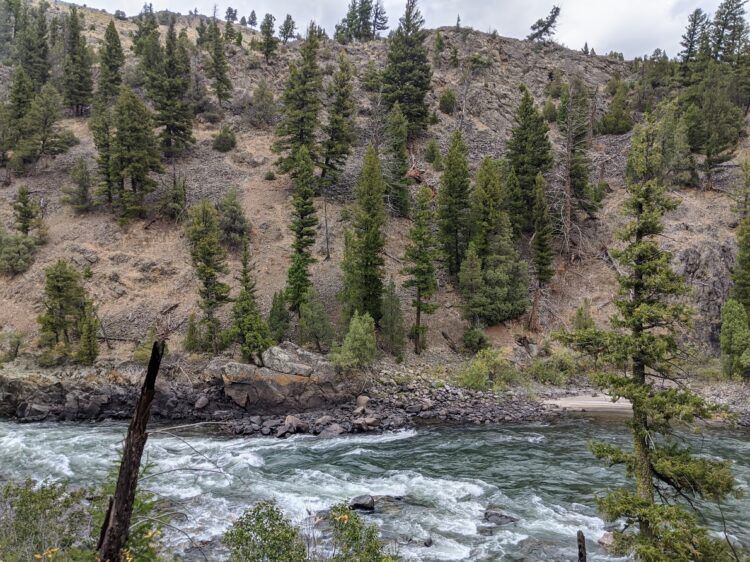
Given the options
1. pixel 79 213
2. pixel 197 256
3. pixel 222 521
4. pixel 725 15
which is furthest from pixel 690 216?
pixel 79 213

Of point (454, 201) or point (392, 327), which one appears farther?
point (454, 201)

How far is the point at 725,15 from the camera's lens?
66.6 meters

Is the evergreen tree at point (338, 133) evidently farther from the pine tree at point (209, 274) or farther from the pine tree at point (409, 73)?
the pine tree at point (209, 274)

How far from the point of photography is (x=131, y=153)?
45688mm

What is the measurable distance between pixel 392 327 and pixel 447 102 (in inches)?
1709

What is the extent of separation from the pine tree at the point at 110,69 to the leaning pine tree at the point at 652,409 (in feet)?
214

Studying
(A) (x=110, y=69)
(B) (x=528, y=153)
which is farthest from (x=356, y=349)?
(A) (x=110, y=69)

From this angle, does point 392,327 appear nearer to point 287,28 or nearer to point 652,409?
point 652,409

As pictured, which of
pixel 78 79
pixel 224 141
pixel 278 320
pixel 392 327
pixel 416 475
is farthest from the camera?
pixel 78 79

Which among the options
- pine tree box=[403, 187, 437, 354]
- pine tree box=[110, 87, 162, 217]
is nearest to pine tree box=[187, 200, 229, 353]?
pine tree box=[403, 187, 437, 354]

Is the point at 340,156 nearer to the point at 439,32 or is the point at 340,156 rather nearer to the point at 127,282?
the point at 127,282

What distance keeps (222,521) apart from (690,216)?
50.1 meters

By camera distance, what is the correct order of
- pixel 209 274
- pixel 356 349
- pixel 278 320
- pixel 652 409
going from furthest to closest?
pixel 278 320
pixel 209 274
pixel 356 349
pixel 652 409

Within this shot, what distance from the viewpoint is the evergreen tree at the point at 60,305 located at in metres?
33.4
